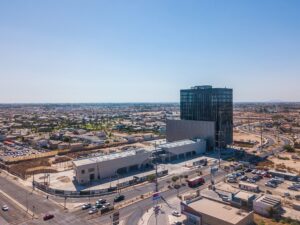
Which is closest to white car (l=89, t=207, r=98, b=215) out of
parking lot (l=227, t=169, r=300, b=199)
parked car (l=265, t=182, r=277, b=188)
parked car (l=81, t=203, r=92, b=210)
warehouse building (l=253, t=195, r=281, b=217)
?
parked car (l=81, t=203, r=92, b=210)

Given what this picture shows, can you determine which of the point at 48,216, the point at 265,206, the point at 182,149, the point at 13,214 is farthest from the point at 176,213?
the point at 182,149

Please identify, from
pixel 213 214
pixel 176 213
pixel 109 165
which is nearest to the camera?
pixel 213 214

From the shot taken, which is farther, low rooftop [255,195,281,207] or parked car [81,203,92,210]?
parked car [81,203,92,210]

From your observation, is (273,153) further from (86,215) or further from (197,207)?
(86,215)

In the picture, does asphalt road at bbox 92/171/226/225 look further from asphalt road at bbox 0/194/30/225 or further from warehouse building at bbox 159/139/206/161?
warehouse building at bbox 159/139/206/161

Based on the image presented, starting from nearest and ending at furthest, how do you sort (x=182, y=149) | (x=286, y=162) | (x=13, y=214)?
(x=13, y=214) → (x=286, y=162) → (x=182, y=149)

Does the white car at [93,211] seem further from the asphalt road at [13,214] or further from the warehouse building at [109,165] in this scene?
the warehouse building at [109,165]

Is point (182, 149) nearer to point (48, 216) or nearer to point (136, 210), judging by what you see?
point (136, 210)
